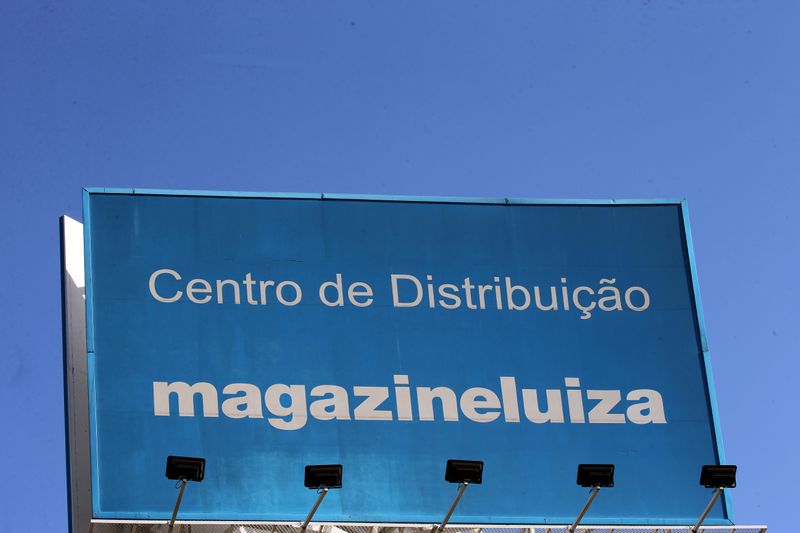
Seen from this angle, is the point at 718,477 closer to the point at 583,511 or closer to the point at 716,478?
the point at 716,478

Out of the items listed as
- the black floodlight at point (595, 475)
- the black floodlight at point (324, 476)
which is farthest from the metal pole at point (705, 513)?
the black floodlight at point (324, 476)

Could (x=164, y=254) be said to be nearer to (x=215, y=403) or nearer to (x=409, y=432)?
(x=215, y=403)

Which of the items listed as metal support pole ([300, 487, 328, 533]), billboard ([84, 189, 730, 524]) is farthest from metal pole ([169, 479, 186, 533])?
metal support pole ([300, 487, 328, 533])

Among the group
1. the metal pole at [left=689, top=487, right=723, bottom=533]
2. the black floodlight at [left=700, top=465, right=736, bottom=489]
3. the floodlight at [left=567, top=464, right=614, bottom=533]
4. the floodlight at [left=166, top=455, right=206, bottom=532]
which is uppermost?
the floodlight at [left=166, top=455, right=206, bottom=532]

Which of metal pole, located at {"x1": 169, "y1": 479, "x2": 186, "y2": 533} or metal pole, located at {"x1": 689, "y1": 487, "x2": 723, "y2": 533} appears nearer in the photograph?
metal pole, located at {"x1": 169, "y1": 479, "x2": 186, "y2": 533}

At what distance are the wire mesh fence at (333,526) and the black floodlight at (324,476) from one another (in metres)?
1.74

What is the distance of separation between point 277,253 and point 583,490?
499 centimetres

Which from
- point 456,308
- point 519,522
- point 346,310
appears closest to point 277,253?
point 346,310

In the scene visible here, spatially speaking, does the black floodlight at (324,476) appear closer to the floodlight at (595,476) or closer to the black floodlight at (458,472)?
the black floodlight at (458,472)

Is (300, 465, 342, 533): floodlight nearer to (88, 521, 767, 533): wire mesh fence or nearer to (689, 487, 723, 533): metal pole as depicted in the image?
(88, 521, 767, 533): wire mesh fence

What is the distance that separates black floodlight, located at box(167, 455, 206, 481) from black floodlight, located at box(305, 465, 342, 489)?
1194 mm

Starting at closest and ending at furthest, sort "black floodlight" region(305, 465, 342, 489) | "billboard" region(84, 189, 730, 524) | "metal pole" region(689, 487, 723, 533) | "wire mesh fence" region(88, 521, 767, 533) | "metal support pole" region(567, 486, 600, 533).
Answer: "black floodlight" region(305, 465, 342, 489) → "metal support pole" region(567, 486, 600, 533) → "metal pole" region(689, 487, 723, 533) → "wire mesh fence" region(88, 521, 767, 533) → "billboard" region(84, 189, 730, 524)

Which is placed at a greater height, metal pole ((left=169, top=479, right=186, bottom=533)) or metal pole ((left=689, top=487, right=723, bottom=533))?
metal pole ((left=169, top=479, right=186, bottom=533))

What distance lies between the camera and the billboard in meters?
19.8
